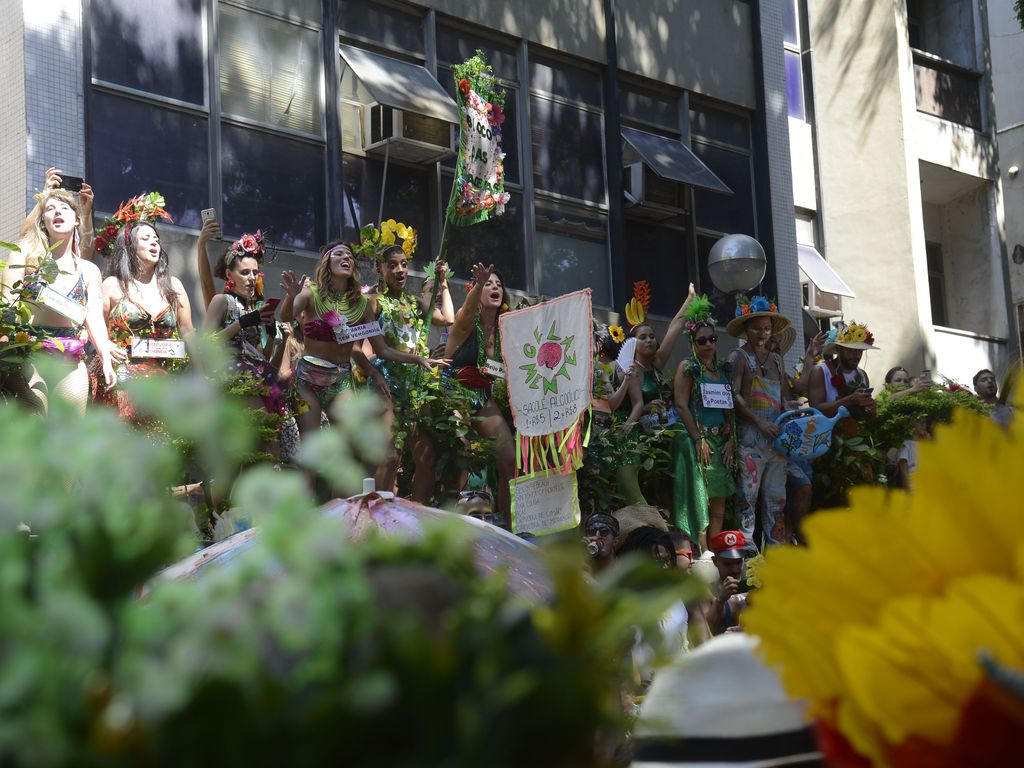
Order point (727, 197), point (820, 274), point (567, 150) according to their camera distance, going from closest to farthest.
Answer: point (567, 150)
point (727, 197)
point (820, 274)

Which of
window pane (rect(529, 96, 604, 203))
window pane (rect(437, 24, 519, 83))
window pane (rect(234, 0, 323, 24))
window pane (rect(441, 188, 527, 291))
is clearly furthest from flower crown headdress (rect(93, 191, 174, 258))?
window pane (rect(529, 96, 604, 203))

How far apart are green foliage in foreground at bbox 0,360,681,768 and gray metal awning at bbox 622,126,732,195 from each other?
1360cm

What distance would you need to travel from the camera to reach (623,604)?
856 mm

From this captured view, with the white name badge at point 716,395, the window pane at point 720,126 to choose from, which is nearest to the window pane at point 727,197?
the window pane at point 720,126

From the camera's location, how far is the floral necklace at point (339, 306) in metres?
8.72

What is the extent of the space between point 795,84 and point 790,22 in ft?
2.73

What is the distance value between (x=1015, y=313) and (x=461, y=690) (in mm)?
21340

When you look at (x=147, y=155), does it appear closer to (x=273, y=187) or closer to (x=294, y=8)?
(x=273, y=187)

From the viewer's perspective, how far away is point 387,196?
12562 millimetres

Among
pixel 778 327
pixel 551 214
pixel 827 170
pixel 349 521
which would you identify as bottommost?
pixel 349 521

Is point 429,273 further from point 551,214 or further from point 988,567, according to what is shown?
point 988,567

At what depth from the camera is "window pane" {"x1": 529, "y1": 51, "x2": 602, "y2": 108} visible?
14.1m

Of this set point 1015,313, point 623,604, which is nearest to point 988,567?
point 623,604

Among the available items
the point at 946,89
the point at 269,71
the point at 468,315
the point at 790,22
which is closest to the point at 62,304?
the point at 468,315
